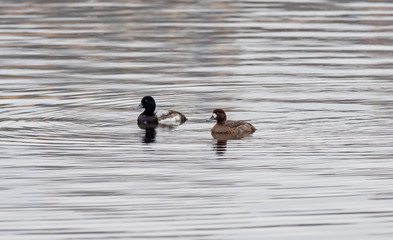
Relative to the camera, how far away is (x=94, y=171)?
14297 millimetres

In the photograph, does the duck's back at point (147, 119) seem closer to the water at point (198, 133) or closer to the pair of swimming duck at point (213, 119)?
the pair of swimming duck at point (213, 119)

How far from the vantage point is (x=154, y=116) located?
19.3m

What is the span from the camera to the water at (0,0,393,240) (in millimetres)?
11672

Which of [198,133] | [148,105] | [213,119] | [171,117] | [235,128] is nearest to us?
[235,128]

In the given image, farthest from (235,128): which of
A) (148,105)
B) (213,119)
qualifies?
(148,105)

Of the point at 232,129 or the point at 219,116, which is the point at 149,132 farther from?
the point at 232,129

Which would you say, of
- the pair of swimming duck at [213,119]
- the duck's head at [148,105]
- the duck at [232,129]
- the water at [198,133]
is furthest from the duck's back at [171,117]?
the duck at [232,129]

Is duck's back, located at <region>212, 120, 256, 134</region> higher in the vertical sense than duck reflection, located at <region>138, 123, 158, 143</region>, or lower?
higher

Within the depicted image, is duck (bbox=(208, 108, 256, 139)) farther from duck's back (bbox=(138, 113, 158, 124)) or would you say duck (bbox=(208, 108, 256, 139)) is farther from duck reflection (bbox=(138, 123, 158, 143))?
duck's back (bbox=(138, 113, 158, 124))

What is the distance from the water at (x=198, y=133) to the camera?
11672mm

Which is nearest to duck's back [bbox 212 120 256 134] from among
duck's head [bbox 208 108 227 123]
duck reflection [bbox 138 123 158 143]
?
duck's head [bbox 208 108 227 123]

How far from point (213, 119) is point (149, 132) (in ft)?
3.77

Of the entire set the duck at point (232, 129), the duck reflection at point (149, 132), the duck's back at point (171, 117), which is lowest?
the duck reflection at point (149, 132)

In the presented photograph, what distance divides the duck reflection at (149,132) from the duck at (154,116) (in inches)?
1.9
